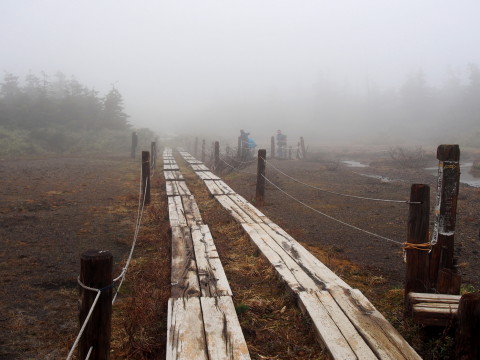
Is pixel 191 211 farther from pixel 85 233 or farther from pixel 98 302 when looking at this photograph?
pixel 98 302

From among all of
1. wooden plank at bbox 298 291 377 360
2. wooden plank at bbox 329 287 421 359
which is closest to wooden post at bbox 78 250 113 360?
wooden plank at bbox 298 291 377 360

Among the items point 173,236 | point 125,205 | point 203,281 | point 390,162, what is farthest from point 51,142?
point 203,281

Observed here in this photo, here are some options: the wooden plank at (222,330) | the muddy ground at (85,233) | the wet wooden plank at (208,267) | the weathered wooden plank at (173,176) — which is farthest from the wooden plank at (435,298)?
the weathered wooden plank at (173,176)

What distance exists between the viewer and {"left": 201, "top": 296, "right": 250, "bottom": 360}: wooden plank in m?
2.82

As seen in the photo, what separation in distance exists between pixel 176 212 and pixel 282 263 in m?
3.38

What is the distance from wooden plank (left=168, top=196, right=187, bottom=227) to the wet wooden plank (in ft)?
2.38

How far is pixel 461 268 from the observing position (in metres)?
5.38

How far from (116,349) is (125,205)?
265 inches

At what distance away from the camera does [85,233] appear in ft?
22.6

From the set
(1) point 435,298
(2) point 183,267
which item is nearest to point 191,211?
(2) point 183,267

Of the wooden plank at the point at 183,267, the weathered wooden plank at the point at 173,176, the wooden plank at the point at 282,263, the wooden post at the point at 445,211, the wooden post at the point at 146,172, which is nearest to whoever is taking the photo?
the wooden post at the point at 445,211

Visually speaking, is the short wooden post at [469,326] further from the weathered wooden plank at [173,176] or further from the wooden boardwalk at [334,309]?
the weathered wooden plank at [173,176]

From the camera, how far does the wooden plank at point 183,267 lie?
12.7 ft

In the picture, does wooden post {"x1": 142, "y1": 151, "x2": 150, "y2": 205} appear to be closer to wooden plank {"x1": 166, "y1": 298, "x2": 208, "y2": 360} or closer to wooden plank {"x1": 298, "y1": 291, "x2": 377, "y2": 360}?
wooden plank {"x1": 166, "y1": 298, "x2": 208, "y2": 360}
